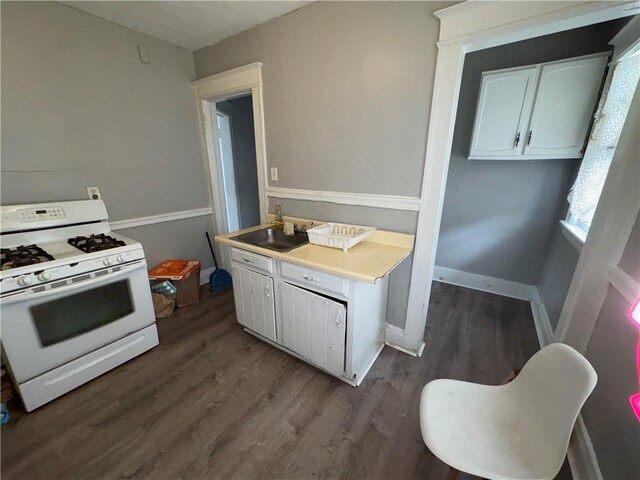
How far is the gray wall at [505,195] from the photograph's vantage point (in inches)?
86.9

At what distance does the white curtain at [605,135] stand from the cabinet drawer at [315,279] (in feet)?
5.23

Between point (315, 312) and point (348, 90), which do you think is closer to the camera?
point (315, 312)

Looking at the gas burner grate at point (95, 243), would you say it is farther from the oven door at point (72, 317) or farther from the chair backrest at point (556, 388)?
the chair backrest at point (556, 388)

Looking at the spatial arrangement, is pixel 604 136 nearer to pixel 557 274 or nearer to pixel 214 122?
pixel 557 274

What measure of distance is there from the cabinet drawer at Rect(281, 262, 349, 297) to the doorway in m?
1.70

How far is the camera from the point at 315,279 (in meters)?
1.53

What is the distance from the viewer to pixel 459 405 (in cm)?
105

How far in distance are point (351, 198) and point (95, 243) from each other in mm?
1870

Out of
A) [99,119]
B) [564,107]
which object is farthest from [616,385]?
[99,119]

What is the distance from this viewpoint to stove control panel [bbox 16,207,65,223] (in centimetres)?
171

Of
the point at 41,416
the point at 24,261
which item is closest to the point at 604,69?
the point at 24,261

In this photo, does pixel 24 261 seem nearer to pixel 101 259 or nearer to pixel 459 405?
pixel 101 259

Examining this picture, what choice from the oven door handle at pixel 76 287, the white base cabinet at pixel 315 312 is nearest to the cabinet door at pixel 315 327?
the white base cabinet at pixel 315 312

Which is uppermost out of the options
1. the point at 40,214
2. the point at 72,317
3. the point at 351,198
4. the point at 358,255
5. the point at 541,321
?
the point at 351,198
